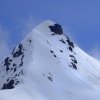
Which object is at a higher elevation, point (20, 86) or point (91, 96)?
point (91, 96)

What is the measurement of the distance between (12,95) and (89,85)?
1724 inches

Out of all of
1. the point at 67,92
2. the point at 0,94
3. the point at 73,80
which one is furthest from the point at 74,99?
the point at 0,94

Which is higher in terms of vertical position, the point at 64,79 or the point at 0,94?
the point at 64,79

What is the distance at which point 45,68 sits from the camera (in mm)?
199750

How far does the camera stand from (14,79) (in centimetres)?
18912

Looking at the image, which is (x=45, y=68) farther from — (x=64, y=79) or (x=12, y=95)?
(x=12, y=95)

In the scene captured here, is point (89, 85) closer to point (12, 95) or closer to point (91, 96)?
point (91, 96)

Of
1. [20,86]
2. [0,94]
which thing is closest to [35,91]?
[20,86]

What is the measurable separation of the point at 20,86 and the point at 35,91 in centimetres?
561

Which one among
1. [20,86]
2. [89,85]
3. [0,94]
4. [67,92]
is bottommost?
[0,94]

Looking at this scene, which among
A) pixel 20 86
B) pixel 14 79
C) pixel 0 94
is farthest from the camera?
pixel 14 79

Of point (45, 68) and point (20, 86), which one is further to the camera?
point (45, 68)

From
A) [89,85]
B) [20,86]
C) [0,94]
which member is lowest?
[0,94]

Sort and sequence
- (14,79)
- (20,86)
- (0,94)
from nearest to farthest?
(0,94)
(20,86)
(14,79)
